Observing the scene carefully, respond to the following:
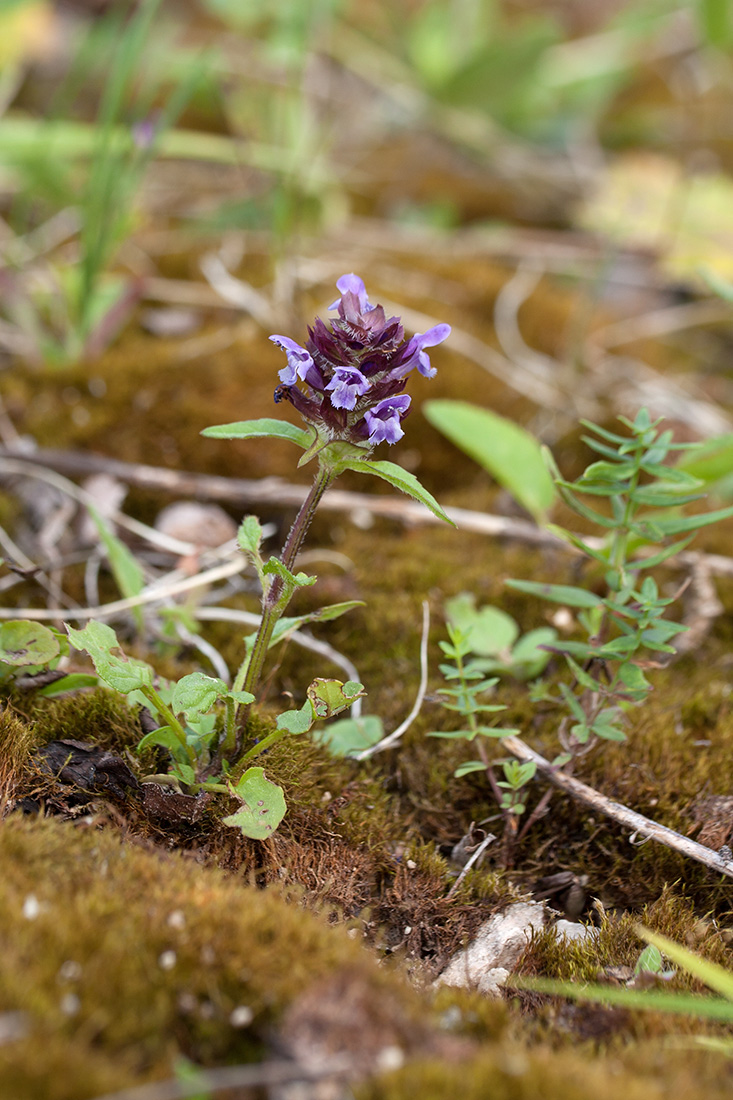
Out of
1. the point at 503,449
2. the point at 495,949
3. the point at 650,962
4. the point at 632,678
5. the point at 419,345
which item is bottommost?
the point at 495,949

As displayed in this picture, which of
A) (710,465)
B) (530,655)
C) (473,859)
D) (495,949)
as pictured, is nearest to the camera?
(495,949)

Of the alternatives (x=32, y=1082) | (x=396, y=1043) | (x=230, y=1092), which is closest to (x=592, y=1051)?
(x=396, y=1043)

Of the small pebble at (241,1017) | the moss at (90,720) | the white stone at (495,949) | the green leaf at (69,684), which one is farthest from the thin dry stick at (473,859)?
the green leaf at (69,684)

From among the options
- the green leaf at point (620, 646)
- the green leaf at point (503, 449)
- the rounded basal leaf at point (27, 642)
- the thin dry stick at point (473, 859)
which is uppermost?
the green leaf at point (503, 449)

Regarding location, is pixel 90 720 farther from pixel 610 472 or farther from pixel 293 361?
pixel 610 472

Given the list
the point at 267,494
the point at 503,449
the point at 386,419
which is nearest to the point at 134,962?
the point at 386,419

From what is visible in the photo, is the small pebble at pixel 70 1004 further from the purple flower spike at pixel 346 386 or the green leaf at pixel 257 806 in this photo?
the purple flower spike at pixel 346 386

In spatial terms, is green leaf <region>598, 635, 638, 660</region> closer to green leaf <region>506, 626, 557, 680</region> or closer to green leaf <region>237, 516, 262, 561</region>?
green leaf <region>506, 626, 557, 680</region>

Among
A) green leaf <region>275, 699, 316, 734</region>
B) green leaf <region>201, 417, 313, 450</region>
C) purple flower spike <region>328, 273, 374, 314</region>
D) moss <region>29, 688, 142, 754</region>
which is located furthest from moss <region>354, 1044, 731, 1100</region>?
purple flower spike <region>328, 273, 374, 314</region>
